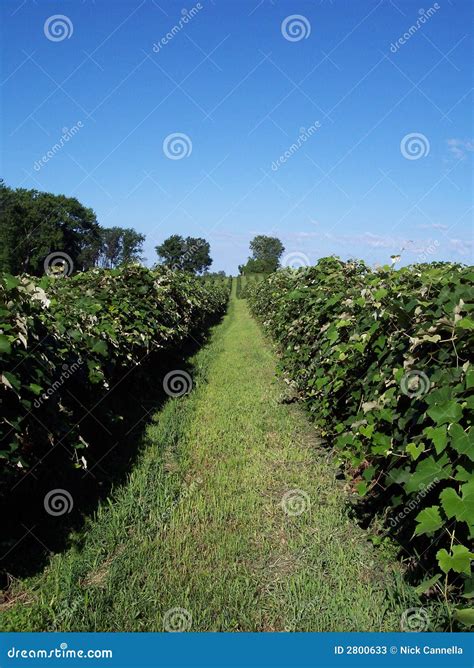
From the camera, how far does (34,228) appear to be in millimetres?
70188

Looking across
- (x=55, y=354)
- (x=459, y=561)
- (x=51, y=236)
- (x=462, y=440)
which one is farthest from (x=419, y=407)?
(x=51, y=236)

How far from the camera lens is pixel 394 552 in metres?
3.71

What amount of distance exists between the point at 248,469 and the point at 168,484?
97 cm

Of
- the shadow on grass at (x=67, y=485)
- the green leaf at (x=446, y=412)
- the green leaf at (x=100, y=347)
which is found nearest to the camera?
the green leaf at (x=446, y=412)

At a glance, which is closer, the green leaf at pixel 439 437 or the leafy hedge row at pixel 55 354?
the green leaf at pixel 439 437

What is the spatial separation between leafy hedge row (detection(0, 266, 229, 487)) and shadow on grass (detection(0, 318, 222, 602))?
16 centimetres

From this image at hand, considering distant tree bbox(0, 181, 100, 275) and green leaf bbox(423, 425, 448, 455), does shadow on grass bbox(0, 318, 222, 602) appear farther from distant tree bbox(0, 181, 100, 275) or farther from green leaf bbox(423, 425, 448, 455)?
distant tree bbox(0, 181, 100, 275)

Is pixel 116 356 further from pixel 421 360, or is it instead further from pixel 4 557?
pixel 421 360

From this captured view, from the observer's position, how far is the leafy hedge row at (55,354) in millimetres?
3453

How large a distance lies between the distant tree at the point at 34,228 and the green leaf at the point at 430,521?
6581cm

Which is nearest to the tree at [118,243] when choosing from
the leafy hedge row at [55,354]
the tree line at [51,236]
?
the tree line at [51,236]

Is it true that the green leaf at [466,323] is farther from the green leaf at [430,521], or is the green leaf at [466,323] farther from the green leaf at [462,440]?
the green leaf at [430,521]

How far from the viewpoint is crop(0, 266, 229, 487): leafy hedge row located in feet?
11.3

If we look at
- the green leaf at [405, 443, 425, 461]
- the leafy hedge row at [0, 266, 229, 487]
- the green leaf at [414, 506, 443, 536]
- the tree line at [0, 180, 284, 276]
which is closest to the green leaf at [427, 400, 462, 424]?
the green leaf at [405, 443, 425, 461]
